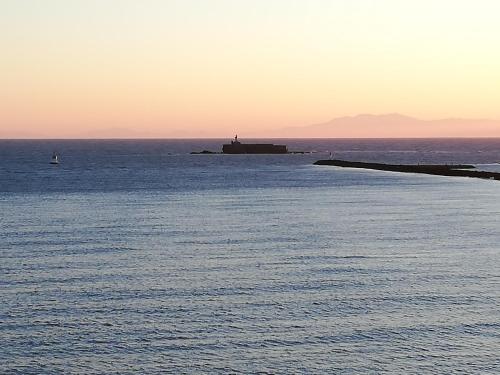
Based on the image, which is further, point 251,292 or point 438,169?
point 438,169

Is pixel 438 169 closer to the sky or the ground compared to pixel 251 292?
closer to the sky

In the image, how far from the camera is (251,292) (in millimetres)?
33594

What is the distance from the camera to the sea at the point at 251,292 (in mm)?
24391

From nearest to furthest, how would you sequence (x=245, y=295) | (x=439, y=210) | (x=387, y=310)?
(x=387, y=310)
(x=245, y=295)
(x=439, y=210)

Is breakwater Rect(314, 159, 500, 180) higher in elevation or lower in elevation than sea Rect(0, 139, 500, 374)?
higher

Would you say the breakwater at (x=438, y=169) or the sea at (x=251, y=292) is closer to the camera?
the sea at (x=251, y=292)

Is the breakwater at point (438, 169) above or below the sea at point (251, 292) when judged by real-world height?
above

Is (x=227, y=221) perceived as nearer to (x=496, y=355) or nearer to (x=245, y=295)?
(x=245, y=295)

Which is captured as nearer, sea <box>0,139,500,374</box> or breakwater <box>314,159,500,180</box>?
Result: sea <box>0,139,500,374</box>

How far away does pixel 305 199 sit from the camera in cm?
8625

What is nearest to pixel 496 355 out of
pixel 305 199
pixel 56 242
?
pixel 56 242

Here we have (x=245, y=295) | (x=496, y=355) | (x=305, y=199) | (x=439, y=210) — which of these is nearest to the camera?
(x=496, y=355)

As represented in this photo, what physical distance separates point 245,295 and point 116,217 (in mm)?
35654

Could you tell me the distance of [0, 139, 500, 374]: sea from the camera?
2439 cm
